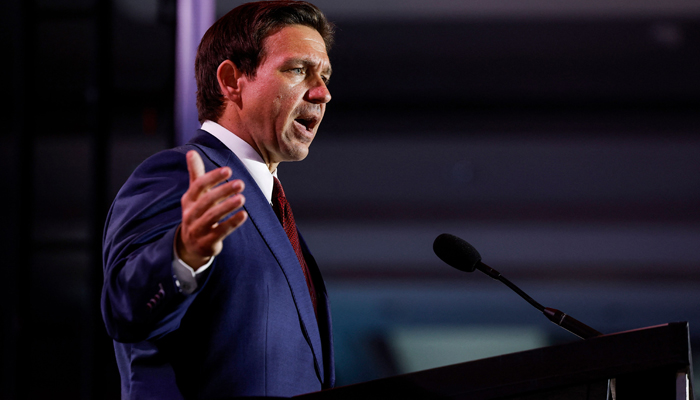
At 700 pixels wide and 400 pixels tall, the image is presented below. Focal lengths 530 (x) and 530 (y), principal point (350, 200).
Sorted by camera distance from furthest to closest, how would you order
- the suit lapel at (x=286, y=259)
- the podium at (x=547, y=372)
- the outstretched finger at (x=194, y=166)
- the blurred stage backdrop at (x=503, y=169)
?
1. the blurred stage backdrop at (x=503, y=169)
2. the suit lapel at (x=286, y=259)
3. the outstretched finger at (x=194, y=166)
4. the podium at (x=547, y=372)

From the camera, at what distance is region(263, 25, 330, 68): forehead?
1.22m

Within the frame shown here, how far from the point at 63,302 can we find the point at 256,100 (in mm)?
2710

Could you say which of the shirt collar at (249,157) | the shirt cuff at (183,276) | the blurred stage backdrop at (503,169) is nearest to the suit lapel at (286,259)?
the shirt collar at (249,157)

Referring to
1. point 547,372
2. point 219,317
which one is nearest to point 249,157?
point 219,317

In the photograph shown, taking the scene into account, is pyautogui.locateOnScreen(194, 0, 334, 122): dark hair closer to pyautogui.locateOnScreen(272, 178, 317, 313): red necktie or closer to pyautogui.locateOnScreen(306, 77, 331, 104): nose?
pyautogui.locateOnScreen(306, 77, 331, 104): nose

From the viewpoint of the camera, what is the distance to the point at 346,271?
186 inches

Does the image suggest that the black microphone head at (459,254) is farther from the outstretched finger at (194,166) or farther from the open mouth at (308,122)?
the outstretched finger at (194,166)

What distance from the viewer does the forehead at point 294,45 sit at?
1.22 meters

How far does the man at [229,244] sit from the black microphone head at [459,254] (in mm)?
294

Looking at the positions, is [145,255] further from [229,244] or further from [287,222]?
[287,222]

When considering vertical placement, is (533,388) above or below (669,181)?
below

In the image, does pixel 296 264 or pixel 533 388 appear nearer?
pixel 533 388

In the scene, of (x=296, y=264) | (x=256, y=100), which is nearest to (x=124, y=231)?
(x=296, y=264)

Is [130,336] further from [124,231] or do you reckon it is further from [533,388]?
[533,388]
